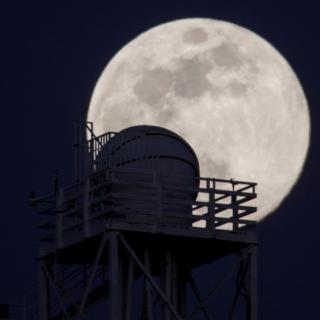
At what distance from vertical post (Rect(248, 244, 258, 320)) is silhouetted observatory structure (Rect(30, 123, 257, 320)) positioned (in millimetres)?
39

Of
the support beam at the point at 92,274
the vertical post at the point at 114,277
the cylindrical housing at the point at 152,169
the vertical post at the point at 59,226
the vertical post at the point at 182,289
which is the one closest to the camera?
the vertical post at the point at 114,277

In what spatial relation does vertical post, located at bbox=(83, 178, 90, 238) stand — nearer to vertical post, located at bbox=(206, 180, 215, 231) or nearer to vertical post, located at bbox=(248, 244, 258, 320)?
vertical post, located at bbox=(206, 180, 215, 231)

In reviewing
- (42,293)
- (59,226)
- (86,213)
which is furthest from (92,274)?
(42,293)

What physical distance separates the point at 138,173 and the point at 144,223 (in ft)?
6.72

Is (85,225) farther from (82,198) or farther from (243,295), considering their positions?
(243,295)

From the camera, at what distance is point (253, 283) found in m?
98.6

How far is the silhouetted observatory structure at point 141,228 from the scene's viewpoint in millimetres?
96000

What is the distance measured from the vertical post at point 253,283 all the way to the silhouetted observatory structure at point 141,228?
39 millimetres

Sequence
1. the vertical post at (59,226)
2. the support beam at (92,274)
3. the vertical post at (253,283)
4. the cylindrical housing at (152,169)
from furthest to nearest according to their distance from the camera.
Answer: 1. the vertical post at (253,283)
2. the vertical post at (59,226)
3. the cylindrical housing at (152,169)
4. the support beam at (92,274)

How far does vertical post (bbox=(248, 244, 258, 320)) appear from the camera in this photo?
322ft

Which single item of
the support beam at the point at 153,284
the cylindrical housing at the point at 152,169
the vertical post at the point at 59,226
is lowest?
the support beam at the point at 153,284

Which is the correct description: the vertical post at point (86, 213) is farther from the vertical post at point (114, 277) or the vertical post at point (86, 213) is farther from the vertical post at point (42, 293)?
the vertical post at point (42, 293)

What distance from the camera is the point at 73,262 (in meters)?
99.4

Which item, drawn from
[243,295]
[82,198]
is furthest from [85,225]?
[243,295]
